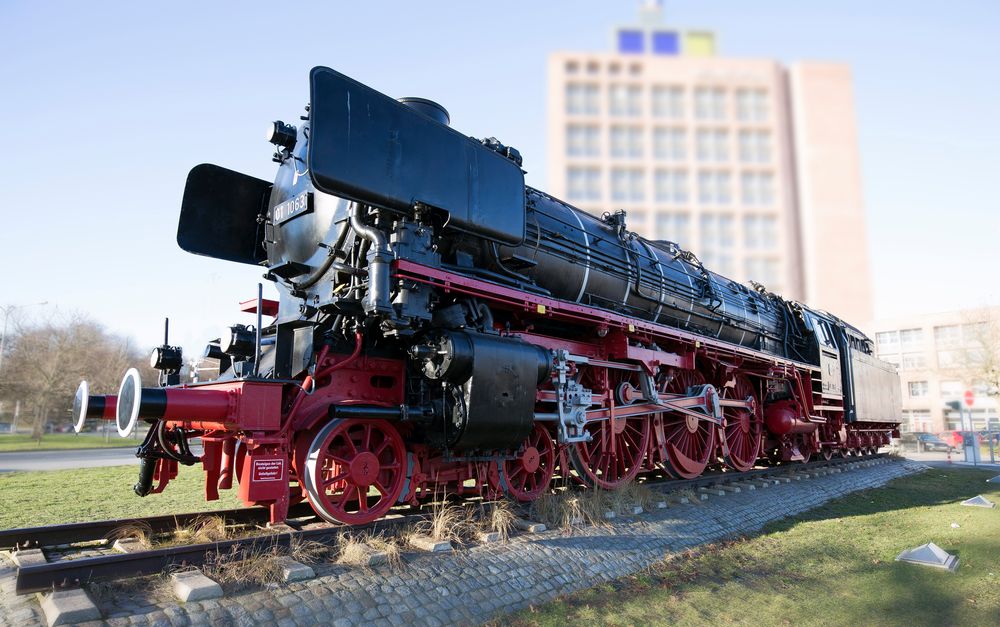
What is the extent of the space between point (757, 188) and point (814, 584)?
1943 inches

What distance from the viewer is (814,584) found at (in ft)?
18.4

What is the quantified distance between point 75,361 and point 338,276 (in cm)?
3206

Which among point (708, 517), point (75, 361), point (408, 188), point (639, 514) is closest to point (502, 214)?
point (408, 188)

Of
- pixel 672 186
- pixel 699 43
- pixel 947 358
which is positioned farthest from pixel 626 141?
pixel 947 358

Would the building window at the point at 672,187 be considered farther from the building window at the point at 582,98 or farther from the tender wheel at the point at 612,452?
the tender wheel at the point at 612,452

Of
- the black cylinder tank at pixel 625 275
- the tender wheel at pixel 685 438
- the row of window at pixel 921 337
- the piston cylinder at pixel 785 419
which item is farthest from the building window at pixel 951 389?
the tender wheel at pixel 685 438

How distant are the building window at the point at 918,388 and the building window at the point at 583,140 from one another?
30769mm

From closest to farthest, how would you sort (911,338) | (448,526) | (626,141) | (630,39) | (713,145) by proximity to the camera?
(448,526)
(911,338)
(713,145)
(626,141)
(630,39)

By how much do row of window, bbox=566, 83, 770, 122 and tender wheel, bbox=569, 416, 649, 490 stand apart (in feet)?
156

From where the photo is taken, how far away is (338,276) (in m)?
5.43

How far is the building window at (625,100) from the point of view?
52625 millimetres

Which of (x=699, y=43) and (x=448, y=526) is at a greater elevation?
(x=699, y=43)

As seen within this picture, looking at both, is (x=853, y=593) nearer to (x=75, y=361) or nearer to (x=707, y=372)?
(x=707, y=372)

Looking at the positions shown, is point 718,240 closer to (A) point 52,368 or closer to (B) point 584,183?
(B) point 584,183
